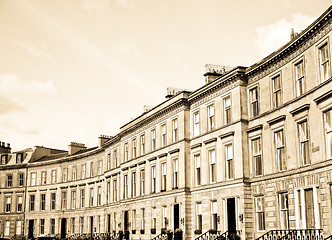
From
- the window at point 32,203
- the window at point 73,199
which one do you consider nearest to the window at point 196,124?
the window at point 73,199

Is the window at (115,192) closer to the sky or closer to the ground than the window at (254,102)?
closer to the ground

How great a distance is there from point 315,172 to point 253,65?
988cm

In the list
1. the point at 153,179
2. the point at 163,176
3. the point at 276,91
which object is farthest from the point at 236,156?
the point at 153,179

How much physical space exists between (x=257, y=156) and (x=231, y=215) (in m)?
4.66

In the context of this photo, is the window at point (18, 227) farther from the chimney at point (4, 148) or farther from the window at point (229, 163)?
the window at point (229, 163)

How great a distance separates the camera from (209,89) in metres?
35.8

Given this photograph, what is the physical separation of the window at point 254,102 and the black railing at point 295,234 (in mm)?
8221

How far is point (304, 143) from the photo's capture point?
85.8 feet

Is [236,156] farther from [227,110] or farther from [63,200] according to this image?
[63,200]

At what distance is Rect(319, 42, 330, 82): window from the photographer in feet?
79.0

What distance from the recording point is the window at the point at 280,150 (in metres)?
28.3

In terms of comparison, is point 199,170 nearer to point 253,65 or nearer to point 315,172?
point 253,65

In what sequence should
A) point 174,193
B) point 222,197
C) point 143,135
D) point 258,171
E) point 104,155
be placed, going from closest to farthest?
point 258,171 < point 222,197 < point 174,193 < point 143,135 < point 104,155

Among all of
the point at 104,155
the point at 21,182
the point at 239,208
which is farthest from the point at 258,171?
the point at 21,182
